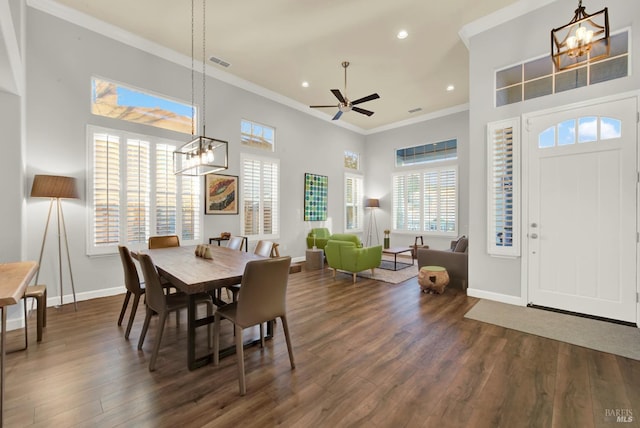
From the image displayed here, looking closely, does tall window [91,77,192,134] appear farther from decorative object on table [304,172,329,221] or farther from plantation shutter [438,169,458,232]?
plantation shutter [438,169,458,232]

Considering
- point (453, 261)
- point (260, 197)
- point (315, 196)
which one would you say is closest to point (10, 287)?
point (260, 197)

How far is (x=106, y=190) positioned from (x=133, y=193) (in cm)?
35

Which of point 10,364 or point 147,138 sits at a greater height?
point 147,138

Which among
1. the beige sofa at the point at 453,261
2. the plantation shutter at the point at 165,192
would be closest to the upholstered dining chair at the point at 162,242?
the plantation shutter at the point at 165,192

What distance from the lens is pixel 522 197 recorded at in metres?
3.73

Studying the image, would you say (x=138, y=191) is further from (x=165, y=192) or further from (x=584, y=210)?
(x=584, y=210)

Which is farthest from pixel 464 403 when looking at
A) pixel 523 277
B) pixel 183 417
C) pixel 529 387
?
pixel 523 277

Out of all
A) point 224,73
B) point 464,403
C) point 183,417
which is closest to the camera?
point 183,417

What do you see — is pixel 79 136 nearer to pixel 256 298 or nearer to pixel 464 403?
pixel 256 298

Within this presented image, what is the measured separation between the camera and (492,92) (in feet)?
13.2

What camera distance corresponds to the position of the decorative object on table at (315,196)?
7.31 metres

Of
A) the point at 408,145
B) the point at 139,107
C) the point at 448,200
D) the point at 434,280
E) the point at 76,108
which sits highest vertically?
the point at 408,145

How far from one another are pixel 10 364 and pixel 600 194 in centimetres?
611

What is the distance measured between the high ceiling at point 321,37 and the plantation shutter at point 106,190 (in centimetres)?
182
